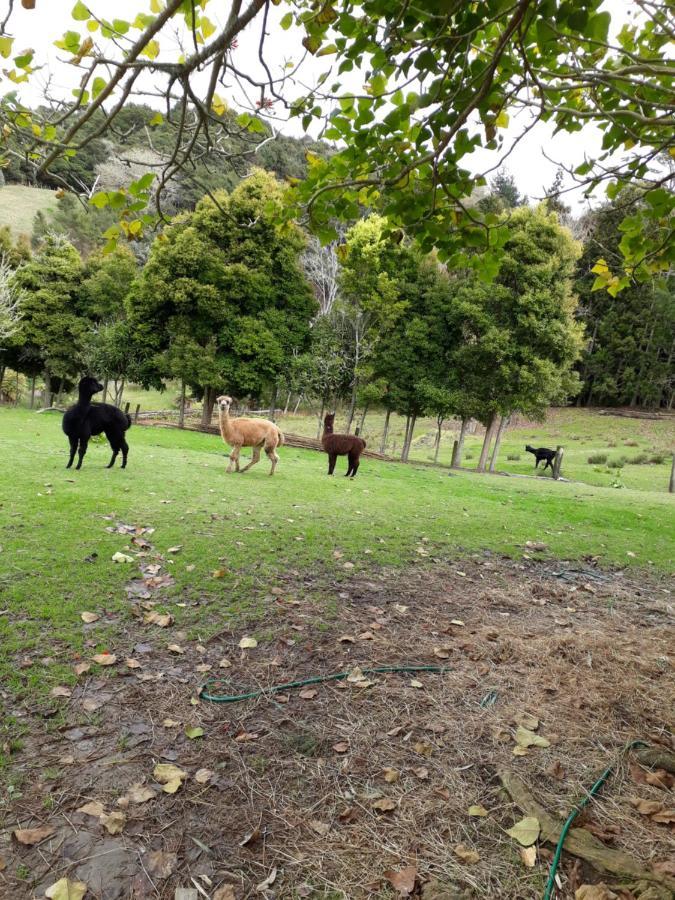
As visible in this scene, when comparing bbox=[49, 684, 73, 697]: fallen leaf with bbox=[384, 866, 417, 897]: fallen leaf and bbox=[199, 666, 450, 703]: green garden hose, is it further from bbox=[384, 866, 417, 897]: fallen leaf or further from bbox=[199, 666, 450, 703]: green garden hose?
bbox=[384, 866, 417, 897]: fallen leaf

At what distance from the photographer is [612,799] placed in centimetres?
238

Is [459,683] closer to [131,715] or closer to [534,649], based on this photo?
[534,649]

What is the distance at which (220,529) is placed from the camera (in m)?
6.48

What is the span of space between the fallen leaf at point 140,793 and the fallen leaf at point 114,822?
0.09 m

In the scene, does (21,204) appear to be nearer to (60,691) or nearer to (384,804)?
(60,691)

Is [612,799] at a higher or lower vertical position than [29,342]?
lower

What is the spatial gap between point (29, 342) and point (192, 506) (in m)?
25.8

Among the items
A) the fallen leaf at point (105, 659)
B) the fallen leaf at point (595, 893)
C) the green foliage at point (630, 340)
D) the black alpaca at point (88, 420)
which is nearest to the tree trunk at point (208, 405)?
the black alpaca at point (88, 420)

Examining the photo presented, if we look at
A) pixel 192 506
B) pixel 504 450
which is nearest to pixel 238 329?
pixel 192 506

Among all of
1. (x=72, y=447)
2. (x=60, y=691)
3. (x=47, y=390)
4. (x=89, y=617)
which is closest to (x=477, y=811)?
(x=60, y=691)

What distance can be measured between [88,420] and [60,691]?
22.6 feet

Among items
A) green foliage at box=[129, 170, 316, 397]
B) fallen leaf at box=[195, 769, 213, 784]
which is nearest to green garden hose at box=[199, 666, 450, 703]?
fallen leaf at box=[195, 769, 213, 784]

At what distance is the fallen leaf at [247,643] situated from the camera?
382 cm

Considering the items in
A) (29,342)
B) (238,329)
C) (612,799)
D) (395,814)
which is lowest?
(395,814)
